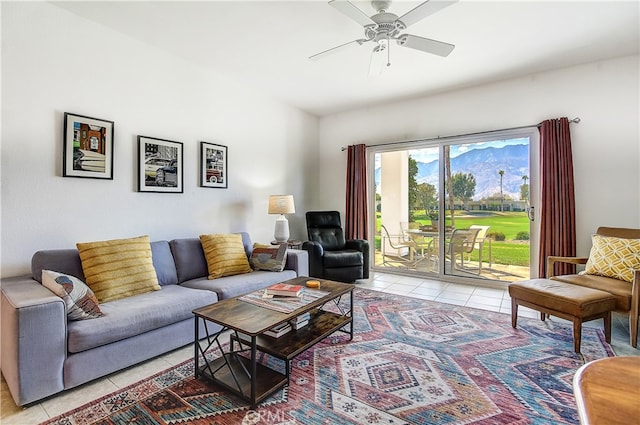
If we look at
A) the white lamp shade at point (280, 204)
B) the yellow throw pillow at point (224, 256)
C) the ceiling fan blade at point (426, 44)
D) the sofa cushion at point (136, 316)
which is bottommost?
the sofa cushion at point (136, 316)

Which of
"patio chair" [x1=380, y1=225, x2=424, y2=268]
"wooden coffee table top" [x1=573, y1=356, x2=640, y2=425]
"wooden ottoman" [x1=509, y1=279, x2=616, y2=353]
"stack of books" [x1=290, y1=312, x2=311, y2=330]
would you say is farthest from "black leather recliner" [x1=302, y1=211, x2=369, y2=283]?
"wooden coffee table top" [x1=573, y1=356, x2=640, y2=425]

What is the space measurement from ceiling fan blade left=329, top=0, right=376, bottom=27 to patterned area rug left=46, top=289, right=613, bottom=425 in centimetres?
241

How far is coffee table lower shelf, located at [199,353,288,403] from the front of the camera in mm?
1691

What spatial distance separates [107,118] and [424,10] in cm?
275

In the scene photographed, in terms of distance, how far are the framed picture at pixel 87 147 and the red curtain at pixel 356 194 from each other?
3333 mm

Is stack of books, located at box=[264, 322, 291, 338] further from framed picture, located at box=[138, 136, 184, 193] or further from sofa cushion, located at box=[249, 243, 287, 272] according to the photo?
framed picture, located at box=[138, 136, 184, 193]

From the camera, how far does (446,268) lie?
4.40 m

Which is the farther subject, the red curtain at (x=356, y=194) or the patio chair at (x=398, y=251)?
the red curtain at (x=356, y=194)

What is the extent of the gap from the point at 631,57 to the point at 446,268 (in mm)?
3119

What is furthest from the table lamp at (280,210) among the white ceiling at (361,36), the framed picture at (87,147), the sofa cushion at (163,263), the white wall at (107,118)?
the framed picture at (87,147)

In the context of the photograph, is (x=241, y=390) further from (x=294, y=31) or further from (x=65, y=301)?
(x=294, y=31)

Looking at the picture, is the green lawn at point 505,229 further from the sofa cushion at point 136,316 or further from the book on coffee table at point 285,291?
the sofa cushion at point 136,316

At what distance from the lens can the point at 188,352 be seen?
89.4 inches

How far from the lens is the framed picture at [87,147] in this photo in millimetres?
2449
